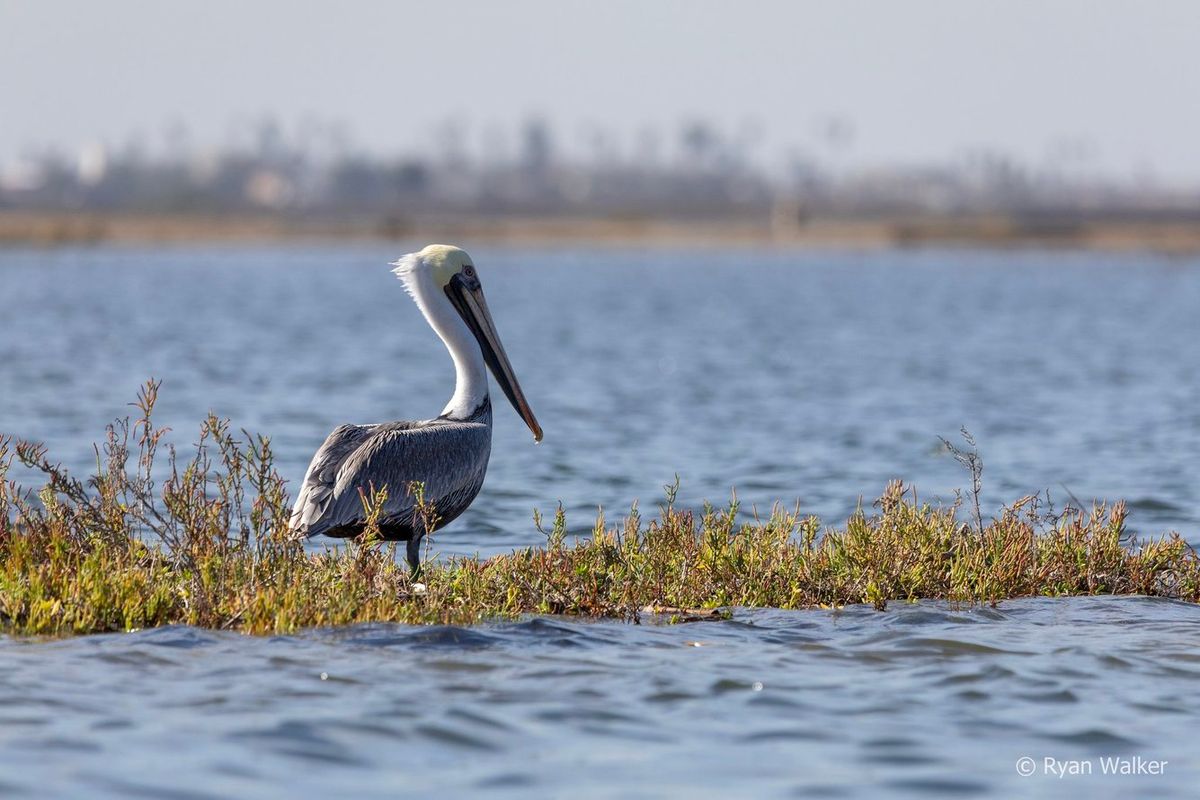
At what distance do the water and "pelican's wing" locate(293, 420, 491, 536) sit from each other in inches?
34.1

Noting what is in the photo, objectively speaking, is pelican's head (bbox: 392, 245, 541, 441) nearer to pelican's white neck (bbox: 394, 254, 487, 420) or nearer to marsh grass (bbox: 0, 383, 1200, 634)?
pelican's white neck (bbox: 394, 254, 487, 420)

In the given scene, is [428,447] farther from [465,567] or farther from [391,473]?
[465,567]

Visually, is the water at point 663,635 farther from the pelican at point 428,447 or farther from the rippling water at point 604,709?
the pelican at point 428,447

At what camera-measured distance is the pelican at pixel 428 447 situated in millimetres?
8688

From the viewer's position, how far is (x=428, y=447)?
8.98 m

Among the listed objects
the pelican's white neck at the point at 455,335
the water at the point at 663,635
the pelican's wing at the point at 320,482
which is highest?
the pelican's white neck at the point at 455,335

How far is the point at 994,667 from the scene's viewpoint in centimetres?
773

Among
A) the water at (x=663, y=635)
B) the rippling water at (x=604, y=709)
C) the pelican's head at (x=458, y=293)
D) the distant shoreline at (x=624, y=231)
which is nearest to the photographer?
the rippling water at (x=604, y=709)

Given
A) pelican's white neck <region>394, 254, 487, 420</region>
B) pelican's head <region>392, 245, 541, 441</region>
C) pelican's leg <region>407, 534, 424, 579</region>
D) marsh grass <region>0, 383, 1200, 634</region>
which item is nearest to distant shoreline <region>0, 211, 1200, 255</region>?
pelican's head <region>392, 245, 541, 441</region>

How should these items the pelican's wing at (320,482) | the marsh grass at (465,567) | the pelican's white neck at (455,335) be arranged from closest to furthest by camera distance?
the marsh grass at (465,567)
the pelican's wing at (320,482)
the pelican's white neck at (455,335)

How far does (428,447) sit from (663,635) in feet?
5.52

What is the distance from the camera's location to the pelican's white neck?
32.0 feet

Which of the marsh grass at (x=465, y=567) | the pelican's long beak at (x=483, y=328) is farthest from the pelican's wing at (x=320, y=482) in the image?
the pelican's long beak at (x=483, y=328)

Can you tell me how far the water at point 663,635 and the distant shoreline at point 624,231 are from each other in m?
69.4
